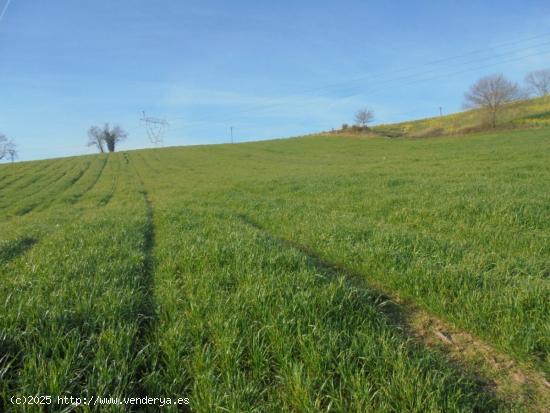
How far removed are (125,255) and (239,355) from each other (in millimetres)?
3998

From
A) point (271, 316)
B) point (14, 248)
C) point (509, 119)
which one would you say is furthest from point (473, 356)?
point (509, 119)

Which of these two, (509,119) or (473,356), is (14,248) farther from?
(509,119)

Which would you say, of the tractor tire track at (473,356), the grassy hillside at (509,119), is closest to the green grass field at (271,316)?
the tractor tire track at (473,356)

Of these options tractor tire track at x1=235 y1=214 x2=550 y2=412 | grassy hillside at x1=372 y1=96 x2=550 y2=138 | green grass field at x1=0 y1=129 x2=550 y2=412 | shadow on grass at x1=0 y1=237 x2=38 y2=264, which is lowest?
tractor tire track at x1=235 y1=214 x2=550 y2=412

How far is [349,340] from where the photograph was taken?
9.82 feet

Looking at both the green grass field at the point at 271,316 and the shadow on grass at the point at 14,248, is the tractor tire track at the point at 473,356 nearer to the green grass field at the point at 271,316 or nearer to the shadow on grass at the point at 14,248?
the green grass field at the point at 271,316

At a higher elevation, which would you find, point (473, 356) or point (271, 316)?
point (271, 316)

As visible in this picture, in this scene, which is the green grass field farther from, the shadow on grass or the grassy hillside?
the grassy hillside

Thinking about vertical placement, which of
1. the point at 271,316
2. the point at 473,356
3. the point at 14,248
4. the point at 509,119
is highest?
the point at 509,119

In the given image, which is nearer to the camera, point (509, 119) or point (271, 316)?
point (271, 316)

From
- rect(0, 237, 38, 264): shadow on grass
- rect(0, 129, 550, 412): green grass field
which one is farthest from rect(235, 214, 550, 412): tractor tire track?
rect(0, 237, 38, 264): shadow on grass

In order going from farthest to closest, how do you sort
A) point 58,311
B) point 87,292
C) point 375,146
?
1. point 375,146
2. point 87,292
3. point 58,311

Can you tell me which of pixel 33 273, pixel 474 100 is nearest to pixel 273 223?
pixel 33 273

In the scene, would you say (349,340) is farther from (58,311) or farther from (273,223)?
(273,223)
